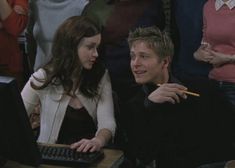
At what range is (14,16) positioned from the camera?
3053 mm

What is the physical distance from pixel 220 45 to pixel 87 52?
745mm

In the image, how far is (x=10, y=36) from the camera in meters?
3.14

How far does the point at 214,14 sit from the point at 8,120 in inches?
63.1

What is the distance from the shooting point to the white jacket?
2455 millimetres

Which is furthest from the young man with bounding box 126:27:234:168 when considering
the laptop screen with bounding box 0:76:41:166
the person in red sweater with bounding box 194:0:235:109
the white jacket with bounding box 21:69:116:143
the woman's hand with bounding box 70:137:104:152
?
the laptop screen with bounding box 0:76:41:166

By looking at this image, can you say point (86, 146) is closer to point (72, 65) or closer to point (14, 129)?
point (14, 129)

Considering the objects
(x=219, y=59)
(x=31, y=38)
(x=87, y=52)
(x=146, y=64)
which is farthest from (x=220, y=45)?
(x=31, y=38)

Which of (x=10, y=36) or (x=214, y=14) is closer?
(x=214, y=14)

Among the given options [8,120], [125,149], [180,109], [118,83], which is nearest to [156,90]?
[180,109]

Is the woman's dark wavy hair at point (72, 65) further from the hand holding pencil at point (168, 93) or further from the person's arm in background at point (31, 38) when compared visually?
the person's arm in background at point (31, 38)

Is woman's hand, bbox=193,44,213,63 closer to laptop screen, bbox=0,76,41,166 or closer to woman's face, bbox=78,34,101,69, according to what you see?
woman's face, bbox=78,34,101,69

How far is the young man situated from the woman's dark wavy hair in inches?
8.0

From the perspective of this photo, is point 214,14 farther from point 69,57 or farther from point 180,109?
point 69,57

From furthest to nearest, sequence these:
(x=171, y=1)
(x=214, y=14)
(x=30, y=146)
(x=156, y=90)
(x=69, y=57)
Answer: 1. (x=171, y=1)
2. (x=214, y=14)
3. (x=69, y=57)
4. (x=156, y=90)
5. (x=30, y=146)
